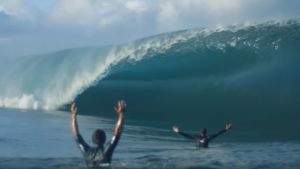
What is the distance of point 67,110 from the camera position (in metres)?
19.3

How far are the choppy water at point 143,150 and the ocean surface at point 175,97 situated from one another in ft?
0.08

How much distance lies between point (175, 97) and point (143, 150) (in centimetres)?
849

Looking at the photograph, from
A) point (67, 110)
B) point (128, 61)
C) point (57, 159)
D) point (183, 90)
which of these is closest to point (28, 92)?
point (67, 110)

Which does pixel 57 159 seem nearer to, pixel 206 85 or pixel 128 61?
pixel 206 85

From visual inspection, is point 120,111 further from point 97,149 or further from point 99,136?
point 97,149

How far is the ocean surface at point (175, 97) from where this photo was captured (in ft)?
30.4

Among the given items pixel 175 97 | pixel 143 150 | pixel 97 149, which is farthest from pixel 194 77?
pixel 97 149

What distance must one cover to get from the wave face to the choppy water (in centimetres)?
304

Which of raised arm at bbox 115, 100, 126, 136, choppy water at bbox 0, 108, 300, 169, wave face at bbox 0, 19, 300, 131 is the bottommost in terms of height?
choppy water at bbox 0, 108, 300, 169

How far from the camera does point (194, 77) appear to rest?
699 inches

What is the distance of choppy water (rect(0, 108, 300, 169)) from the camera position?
7.19 m

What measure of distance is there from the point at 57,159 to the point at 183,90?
10429mm

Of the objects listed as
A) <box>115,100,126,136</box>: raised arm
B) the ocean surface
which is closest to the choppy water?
the ocean surface

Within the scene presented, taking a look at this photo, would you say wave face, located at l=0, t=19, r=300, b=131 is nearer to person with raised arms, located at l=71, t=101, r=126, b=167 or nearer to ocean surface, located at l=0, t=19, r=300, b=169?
ocean surface, located at l=0, t=19, r=300, b=169
